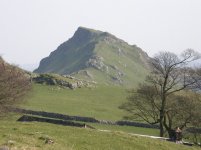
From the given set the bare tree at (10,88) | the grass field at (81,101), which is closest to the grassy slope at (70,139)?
the bare tree at (10,88)

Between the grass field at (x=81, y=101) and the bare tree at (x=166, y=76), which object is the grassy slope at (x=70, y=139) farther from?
the grass field at (x=81, y=101)

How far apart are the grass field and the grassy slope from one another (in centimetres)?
5032

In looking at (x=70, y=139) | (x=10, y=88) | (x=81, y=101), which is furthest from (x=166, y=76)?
(x=81, y=101)

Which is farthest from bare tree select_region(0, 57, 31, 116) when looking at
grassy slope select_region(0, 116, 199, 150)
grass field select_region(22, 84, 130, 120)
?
grassy slope select_region(0, 116, 199, 150)

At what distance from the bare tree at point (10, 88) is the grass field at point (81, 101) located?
1975cm

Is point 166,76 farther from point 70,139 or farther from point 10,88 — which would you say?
A: point 70,139

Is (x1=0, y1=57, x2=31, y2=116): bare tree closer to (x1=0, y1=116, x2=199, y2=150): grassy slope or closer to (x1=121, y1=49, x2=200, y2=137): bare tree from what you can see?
(x1=0, y1=116, x2=199, y2=150): grassy slope

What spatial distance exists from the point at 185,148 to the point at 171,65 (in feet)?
64.8

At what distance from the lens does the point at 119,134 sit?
4178 centimetres

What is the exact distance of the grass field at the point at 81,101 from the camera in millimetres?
103931

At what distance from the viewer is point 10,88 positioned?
6203 cm

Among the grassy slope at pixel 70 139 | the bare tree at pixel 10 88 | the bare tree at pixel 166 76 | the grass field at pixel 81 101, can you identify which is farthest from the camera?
the grass field at pixel 81 101

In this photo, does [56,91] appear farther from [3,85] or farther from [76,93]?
[3,85]

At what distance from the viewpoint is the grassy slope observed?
3122 centimetres
